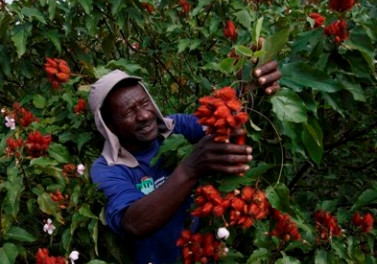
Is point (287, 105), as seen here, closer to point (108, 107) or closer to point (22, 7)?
point (108, 107)

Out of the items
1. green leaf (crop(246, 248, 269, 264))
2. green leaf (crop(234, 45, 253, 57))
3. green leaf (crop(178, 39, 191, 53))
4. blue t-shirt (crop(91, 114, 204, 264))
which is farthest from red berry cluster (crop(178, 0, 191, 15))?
green leaf (crop(246, 248, 269, 264))

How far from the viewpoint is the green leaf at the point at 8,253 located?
5.75 ft

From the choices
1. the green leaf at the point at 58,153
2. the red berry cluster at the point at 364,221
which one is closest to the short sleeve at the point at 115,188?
the green leaf at the point at 58,153

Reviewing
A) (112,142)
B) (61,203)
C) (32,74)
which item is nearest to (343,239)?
(112,142)

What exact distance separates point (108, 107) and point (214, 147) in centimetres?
80

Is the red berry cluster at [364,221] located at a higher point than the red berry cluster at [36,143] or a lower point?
lower

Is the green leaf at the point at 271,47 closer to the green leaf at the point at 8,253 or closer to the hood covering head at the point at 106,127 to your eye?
the hood covering head at the point at 106,127

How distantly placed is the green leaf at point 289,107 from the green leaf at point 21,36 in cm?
165

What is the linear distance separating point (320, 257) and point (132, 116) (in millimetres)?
872

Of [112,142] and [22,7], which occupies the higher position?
[22,7]

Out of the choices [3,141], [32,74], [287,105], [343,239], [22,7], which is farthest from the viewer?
[32,74]

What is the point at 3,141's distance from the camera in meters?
2.08

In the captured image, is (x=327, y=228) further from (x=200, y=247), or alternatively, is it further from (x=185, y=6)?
(x=185, y=6)

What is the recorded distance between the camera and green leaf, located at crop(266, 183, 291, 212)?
128 centimetres
